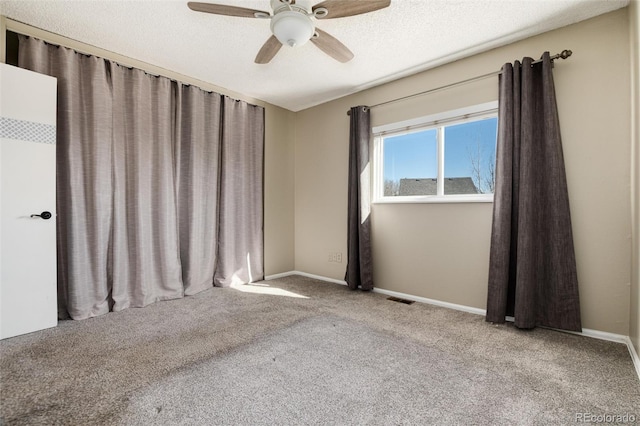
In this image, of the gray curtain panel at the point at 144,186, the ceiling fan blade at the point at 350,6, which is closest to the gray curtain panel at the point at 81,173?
the gray curtain panel at the point at 144,186

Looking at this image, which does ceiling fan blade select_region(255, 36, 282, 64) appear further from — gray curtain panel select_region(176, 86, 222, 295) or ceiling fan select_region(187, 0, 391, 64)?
gray curtain panel select_region(176, 86, 222, 295)

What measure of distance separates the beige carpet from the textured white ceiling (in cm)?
229

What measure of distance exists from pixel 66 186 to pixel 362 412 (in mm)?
2829

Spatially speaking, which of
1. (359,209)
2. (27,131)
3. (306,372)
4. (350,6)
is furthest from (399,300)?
(27,131)

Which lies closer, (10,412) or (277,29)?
(10,412)

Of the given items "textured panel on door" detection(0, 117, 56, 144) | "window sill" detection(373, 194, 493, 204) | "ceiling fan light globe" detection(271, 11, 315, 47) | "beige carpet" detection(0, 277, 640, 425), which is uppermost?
"ceiling fan light globe" detection(271, 11, 315, 47)

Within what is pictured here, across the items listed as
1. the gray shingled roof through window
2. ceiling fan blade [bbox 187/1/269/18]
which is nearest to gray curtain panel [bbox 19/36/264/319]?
ceiling fan blade [bbox 187/1/269/18]

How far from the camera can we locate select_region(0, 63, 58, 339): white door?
83.2 inches

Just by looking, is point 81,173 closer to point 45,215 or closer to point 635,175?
point 45,215

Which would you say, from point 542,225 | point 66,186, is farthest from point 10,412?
point 542,225

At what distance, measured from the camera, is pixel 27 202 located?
7.24ft

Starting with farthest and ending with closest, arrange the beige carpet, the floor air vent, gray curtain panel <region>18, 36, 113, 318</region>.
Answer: the floor air vent < gray curtain panel <region>18, 36, 113, 318</region> < the beige carpet

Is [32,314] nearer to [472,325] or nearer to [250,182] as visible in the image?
[250,182]

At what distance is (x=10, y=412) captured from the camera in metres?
1.33
